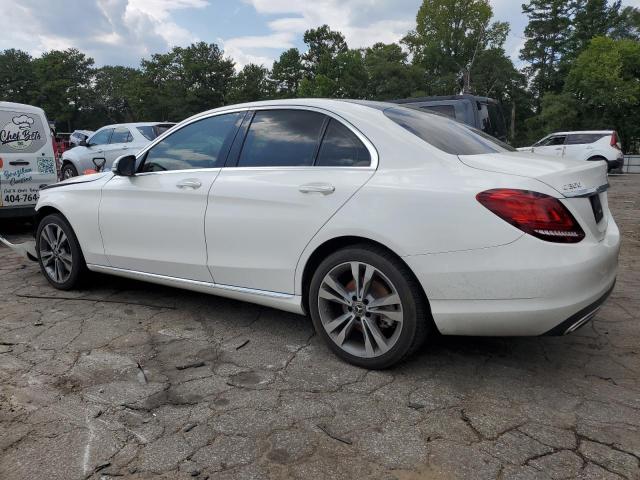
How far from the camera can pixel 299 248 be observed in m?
3.09

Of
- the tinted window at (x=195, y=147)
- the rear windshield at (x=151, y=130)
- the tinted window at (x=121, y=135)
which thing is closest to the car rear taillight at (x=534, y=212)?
the tinted window at (x=195, y=147)

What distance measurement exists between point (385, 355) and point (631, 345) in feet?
5.53

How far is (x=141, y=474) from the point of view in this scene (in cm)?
211

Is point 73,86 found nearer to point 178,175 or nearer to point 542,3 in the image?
point 542,3

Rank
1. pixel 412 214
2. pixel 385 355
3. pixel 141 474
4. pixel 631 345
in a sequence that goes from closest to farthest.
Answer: pixel 141 474
pixel 412 214
pixel 385 355
pixel 631 345

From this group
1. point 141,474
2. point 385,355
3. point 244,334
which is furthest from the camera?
point 244,334

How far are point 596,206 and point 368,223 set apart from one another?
125 cm

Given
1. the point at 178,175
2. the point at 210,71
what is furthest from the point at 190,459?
the point at 210,71

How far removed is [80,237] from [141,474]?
9.26 feet

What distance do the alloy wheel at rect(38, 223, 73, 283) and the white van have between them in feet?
9.11

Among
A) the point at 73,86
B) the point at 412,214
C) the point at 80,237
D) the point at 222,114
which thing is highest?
the point at 73,86

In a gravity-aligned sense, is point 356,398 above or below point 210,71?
below

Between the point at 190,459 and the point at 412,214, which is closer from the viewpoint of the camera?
the point at 190,459

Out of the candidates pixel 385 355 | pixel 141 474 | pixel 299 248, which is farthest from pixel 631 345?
pixel 141 474
